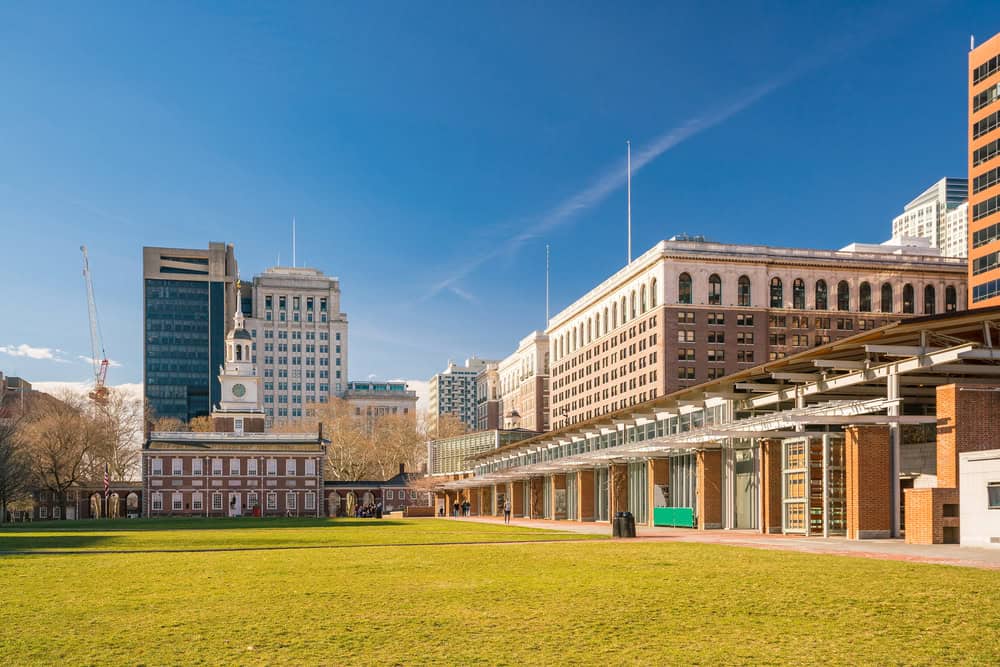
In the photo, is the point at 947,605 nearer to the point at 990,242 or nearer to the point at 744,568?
the point at 744,568

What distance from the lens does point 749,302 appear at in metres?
119

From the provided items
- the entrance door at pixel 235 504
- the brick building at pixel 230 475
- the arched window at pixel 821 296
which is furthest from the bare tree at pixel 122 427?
→ the arched window at pixel 821 296

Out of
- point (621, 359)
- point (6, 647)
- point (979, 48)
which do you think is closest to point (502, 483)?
point (621, 359)

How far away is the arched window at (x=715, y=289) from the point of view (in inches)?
4670

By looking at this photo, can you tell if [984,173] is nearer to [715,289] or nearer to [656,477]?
[715,289]

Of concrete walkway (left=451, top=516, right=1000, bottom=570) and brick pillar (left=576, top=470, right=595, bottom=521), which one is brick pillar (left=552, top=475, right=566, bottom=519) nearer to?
brick pillar (left=576, top=470, right=595, bottom=521)

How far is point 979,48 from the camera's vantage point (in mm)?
83062

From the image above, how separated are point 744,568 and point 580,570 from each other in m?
3.28

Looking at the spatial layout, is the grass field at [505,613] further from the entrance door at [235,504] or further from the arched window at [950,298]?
the arched window at [950,298]

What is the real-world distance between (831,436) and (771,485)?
4825mm

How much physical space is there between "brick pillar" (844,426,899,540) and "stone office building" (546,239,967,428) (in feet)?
267

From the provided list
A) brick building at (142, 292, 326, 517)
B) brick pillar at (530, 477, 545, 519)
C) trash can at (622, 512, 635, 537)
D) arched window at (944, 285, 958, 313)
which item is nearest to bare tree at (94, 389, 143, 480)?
brick building at (142, 292, 326, 517)

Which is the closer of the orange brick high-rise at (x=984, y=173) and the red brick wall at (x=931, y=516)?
the red brick wall at (x=931, y=516)

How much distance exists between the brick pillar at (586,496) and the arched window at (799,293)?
207 feet
